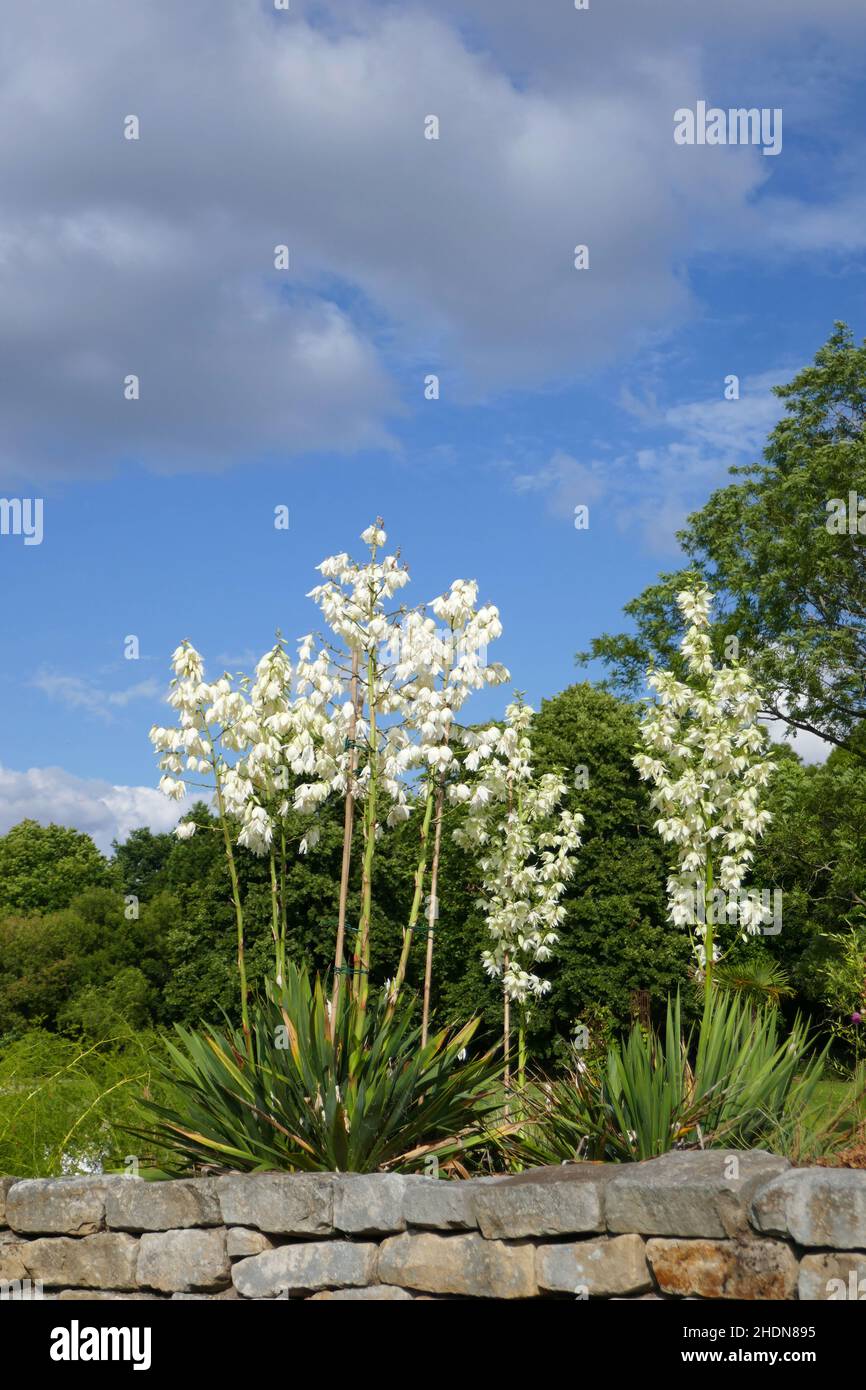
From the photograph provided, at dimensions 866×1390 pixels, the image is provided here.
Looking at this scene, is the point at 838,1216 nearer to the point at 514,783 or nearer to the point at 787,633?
the point at 514,783

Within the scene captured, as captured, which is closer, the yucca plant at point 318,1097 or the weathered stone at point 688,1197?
the weathered stone at point 688,1197

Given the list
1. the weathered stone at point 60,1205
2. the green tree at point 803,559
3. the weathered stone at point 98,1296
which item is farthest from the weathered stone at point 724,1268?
the green tree at point 803,559

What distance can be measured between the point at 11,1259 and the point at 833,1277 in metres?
4.25

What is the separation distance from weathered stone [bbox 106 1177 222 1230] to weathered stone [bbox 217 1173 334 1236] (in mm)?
113

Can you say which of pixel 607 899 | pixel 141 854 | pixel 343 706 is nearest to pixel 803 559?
pixel 607 899

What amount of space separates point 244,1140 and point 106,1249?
839 millimetres

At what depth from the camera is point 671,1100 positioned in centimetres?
617

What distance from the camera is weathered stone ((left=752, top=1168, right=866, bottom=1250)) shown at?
4.65m

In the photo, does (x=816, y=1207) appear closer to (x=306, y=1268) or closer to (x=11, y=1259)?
(x=306, y=1268)

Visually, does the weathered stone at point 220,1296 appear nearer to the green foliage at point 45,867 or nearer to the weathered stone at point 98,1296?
the weathered stone at point 98,1296

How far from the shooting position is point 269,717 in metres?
8.89

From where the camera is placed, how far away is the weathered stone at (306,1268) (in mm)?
5652

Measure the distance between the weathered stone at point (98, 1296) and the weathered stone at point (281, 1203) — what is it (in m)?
0.68

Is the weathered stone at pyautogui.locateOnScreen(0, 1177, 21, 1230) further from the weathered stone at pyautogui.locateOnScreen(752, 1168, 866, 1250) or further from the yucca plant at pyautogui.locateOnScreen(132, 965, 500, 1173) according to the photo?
the weathered stone at pyautogui.locateOnScreen(752, 1168, 866, 1250)
